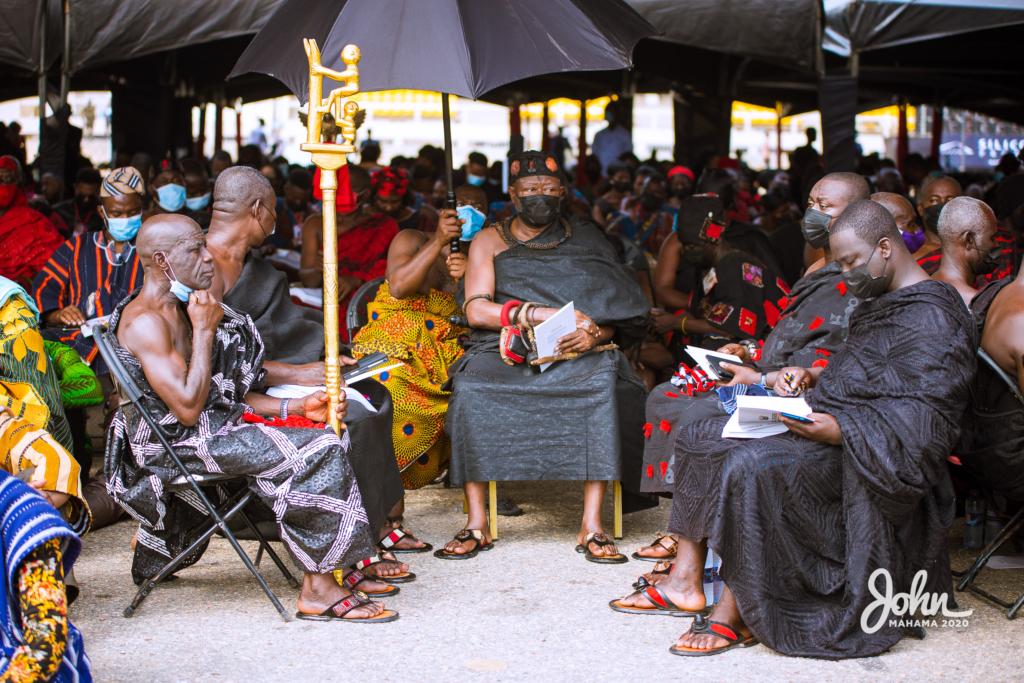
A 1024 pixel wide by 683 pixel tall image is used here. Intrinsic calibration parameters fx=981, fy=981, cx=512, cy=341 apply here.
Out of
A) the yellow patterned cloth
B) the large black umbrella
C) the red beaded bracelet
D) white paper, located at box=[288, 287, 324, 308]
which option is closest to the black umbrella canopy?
the large black umbrella

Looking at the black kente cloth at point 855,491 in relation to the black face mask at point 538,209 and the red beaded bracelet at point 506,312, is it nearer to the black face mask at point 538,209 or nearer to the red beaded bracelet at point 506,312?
the red beaded bracelet at point 506,312

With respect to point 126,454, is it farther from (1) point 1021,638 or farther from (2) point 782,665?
(1) point 1021,638

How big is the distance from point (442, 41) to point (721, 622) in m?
2.73

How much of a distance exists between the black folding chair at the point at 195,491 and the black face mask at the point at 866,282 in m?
2.34

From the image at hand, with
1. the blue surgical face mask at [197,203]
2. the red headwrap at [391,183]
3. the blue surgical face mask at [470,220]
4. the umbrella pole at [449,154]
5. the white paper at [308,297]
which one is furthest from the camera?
the blue surgical face mask at [197,203]

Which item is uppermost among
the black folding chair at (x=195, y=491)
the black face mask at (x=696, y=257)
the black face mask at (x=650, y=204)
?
the black face mask at (x=650, y=204)

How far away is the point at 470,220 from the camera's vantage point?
543cm

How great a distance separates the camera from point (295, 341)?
14.2 ft

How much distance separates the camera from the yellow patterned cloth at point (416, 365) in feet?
16.6

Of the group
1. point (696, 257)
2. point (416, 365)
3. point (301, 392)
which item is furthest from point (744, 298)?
point (301, 392)

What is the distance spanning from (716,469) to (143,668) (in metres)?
2.05

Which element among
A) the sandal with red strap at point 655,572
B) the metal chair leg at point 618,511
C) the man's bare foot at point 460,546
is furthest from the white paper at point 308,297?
the sandal with red strap at point 655,572
